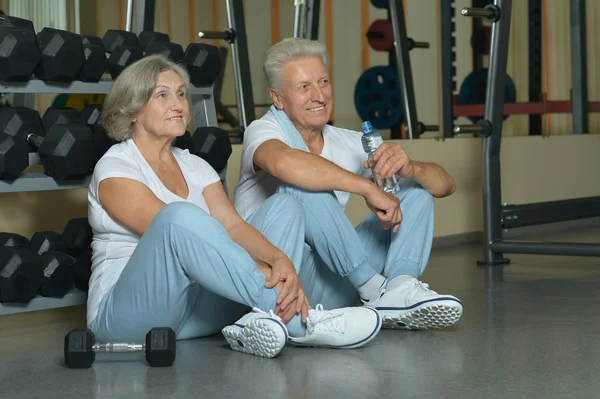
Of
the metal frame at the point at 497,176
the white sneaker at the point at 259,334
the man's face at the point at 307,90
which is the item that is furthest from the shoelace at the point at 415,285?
the metal frame at the point at 497,176

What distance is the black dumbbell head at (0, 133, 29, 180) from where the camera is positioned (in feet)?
7.25

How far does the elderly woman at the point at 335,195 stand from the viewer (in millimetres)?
2111

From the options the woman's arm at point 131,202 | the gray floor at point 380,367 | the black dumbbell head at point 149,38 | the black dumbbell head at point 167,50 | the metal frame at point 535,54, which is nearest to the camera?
the gray floor at point 380,367

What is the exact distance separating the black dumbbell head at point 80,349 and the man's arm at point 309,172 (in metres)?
0.57

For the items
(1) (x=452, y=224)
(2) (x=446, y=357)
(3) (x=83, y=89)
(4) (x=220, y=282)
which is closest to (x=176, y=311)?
(4) (x=220, y=282)

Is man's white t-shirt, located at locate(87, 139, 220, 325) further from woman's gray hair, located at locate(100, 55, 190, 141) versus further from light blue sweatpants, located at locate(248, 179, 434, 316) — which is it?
light blue sweatpants, located at locate(248, 179, 434, 316)

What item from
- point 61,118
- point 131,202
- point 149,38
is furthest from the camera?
point 149,38

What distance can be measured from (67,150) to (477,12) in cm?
174

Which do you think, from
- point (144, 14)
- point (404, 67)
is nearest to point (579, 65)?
point (404, 67)

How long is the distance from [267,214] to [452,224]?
264 centimetres

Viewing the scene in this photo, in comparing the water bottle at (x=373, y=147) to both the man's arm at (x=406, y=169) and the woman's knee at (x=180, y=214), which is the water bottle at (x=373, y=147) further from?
the woman's knee at (x=180, y=214)

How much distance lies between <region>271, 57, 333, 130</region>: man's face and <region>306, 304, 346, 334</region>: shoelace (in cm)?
53

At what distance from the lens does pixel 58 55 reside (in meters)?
2.30

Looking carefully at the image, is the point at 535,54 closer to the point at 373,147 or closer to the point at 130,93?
the point at 373,147
